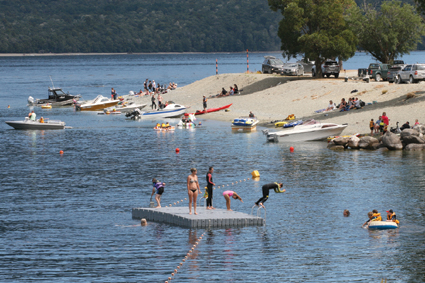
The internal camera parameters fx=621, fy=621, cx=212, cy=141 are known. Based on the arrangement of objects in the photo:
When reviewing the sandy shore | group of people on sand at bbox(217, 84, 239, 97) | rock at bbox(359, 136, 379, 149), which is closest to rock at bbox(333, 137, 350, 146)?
rock at bbox(359, 136, 379, 149)

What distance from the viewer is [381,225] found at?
2616 centimetres

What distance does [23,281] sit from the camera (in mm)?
20859

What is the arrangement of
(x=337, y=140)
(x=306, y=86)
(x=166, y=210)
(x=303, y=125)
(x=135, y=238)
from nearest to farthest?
1. (x=135, y=238)
2. (x=166, y=210)
3. (x=337, y=140)
4. (x=303, y=125)
5. (x=306, y=86)

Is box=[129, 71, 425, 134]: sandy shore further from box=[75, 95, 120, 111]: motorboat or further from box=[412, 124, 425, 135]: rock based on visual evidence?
box=[75, 95, 120, 111]: motorboat

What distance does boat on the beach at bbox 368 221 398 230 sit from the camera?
85.9 ft

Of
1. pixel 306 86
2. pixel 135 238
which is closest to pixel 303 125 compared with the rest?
pixel 306 86

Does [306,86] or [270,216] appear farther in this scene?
[306,86]

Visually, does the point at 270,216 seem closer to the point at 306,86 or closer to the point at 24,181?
the point at 24,181

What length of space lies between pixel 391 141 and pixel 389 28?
41006mm

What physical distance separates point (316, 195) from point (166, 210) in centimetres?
884

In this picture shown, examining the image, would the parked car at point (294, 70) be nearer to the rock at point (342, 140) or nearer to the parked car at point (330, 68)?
the parked car at point (330, 68)

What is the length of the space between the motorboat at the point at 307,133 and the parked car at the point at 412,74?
57.7 ft

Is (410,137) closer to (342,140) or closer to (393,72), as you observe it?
(342,140)

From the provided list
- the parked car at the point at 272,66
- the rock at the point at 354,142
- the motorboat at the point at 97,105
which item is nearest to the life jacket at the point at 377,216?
the rock at the point at 354,142
